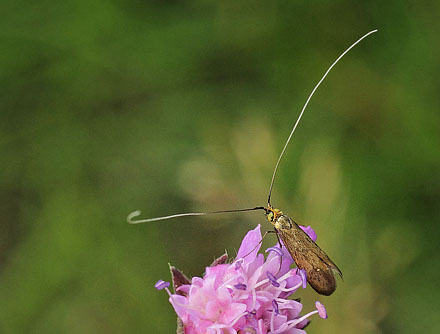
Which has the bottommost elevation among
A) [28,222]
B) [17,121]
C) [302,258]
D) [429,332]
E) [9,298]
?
[429,332]

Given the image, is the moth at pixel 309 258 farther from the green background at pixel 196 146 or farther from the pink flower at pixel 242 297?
the green background at pixel 196 146

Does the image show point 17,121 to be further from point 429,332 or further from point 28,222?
point 429,332

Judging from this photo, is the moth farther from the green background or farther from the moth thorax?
the green background

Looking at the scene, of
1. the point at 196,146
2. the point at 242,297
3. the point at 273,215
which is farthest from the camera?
the point at 196,146

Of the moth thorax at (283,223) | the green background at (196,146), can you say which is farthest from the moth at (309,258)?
the green background at (196,146)

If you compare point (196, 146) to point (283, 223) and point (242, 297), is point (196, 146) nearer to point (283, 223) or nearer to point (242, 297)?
point (283, 223)

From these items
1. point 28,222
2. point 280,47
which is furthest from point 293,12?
point 28,222

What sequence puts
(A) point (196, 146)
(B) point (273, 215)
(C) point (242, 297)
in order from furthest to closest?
(A) point (196, 146)
(B) point (273, 215)
(C) point (242, 297)

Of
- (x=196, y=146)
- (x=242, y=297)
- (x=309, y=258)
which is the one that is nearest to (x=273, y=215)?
(x=309, y=258)
